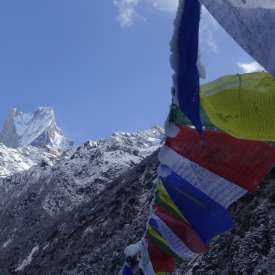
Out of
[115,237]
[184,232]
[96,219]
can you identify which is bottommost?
[184,232]

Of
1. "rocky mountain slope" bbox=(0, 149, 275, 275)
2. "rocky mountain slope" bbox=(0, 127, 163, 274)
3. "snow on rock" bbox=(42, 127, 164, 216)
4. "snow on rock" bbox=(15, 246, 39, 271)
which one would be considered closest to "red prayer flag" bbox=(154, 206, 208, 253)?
"rocky mountain slope" bbox=(0, 149, 275, 275)

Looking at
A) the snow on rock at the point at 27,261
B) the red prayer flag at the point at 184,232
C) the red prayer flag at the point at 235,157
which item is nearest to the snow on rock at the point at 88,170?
the snow on rock at the point at 27,261

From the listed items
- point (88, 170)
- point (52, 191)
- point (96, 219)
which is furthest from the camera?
point (88, 170)

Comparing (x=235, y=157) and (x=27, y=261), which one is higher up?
(x=27, y=261)

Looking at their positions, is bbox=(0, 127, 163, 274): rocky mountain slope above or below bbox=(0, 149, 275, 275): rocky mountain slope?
above

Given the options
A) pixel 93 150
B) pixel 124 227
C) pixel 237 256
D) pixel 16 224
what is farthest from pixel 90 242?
pixel 93 150

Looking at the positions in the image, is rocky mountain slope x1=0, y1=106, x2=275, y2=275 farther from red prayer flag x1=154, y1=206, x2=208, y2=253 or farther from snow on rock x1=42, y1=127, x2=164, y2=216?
red prayer flag x1=154, y1=206, x2=208, y2=253

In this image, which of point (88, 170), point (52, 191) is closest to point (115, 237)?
point (52, 191)

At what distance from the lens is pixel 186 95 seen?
604cm

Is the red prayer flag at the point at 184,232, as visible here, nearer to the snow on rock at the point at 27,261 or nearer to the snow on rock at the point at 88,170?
the snow on rock at the point at 27,261

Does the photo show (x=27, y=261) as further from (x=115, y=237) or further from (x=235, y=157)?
(x=235, y=157)

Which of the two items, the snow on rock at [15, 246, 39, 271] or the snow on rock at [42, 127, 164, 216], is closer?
the snow on rock at [15, 246, 39, 271]

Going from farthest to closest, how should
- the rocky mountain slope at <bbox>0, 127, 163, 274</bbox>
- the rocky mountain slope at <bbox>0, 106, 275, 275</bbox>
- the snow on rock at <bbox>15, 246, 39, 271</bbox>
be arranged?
the rocky mountain slope at <bbox>0, 127, 163, 274</bbox> < the snow on rock at <bbox>15, 246, 39, 271</bbox> < the rocky mountain slope at <bbox>0, 106, 275, 275</bbox>

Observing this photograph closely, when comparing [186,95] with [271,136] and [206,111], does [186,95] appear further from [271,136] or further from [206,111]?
[271,136]
